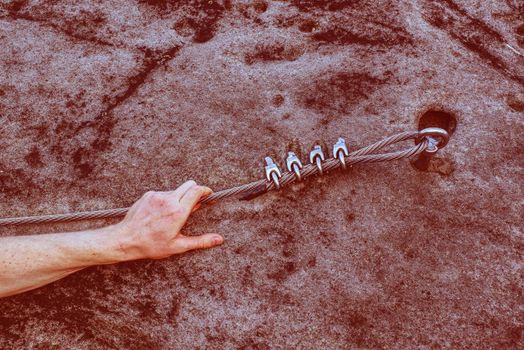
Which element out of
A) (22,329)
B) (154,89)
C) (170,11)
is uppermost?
(170,11)

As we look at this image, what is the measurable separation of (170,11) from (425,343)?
7.67ft

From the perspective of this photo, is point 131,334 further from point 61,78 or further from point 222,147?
point 61,78

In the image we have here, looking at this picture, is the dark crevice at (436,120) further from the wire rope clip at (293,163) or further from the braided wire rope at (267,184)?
the wire rope clip at (293,163)

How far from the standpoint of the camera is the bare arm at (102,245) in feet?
6.22

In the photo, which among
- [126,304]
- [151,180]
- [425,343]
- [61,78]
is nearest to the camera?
[425,343]

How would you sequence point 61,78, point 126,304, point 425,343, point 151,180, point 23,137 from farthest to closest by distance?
point 61,78 → point 23,137 → point 151,180 → point 126,304 → point 425,343

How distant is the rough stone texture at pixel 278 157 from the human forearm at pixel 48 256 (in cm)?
12

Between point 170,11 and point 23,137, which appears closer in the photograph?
point 23,137

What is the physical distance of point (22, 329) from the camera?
198 cm

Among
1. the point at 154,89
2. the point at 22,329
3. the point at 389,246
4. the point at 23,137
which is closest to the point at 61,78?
the point at 23,137

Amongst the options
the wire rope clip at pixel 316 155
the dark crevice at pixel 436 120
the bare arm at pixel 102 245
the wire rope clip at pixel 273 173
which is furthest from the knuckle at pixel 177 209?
the dark crevice at pixel 436 120

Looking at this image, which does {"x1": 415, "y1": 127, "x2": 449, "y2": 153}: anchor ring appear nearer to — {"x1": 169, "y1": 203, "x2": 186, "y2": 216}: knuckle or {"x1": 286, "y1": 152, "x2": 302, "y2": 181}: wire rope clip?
{"x1": 286, "y1": 152, "x2": 302, "y2": 181}: wire rope clip

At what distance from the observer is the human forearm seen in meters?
1.89

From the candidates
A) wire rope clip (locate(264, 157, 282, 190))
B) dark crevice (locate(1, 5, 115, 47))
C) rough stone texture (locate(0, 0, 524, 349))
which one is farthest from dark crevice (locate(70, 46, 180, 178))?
wire rope clip (locate(264, 157, 282, 190))
